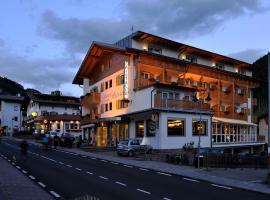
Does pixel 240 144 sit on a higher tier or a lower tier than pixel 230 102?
lower

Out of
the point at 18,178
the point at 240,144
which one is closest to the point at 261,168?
the point at 18,178

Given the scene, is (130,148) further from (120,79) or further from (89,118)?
(89,118)

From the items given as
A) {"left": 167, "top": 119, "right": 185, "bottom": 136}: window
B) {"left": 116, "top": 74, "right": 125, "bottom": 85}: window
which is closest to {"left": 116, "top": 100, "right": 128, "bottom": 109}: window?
{"left": 116, "top": 74, "right": 125, "bottom": 85}: window

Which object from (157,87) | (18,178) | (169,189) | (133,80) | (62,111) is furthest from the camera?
(62,111)

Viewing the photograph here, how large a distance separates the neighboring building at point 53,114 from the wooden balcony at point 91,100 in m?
22.6

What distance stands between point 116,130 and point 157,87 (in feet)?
33.6

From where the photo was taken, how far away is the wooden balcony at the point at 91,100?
57.8 m

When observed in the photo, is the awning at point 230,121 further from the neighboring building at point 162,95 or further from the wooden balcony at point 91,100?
the wooden balcony at point 91,100

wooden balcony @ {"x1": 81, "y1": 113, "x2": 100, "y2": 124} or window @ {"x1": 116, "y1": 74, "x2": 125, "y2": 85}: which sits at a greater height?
window @ {"x1": 116, "y1": 74, "x2": 125, "y2": 85}

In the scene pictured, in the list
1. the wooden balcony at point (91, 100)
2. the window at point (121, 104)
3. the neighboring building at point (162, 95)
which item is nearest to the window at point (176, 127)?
the neighboring building at point (162, 95)

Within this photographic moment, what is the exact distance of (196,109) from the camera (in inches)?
1768

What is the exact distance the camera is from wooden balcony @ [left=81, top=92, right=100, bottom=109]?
190 feet

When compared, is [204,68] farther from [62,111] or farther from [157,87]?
[62,111]

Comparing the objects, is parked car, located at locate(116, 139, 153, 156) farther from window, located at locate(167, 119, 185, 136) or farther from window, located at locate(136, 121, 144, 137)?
window, located at locate(136, 121, 144, 137)
